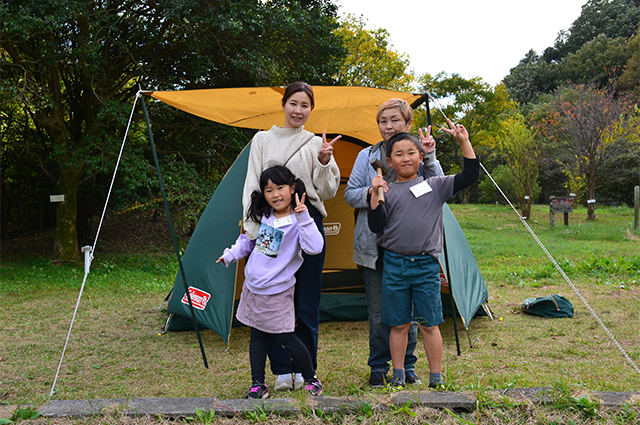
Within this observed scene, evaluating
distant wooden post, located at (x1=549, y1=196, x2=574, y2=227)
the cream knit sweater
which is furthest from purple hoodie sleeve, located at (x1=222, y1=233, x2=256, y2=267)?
distant wooden post, located at (x1=549, y1=196, x2=574, y2=227)

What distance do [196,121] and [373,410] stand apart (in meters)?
7.15

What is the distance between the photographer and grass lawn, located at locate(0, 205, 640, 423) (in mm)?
2615

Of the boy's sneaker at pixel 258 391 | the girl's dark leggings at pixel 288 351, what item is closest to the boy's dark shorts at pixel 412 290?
the girl's dark leggings at pixel 288 351

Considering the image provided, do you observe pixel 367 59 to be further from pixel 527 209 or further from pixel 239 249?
pixel 239 249

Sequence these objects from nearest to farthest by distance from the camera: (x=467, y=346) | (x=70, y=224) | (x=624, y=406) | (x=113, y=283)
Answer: (x=624, y=406) → (x=467, y=346) → (x=113, y=283) → (x=70, y=224)

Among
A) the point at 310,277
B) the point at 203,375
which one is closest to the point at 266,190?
the point at 310,277

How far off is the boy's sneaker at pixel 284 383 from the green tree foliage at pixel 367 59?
16152 millimetres

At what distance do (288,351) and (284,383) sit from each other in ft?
0.65

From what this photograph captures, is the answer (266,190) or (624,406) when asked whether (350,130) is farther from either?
(624,406)

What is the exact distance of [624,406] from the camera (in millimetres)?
1773

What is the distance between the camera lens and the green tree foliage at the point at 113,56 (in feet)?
21.3

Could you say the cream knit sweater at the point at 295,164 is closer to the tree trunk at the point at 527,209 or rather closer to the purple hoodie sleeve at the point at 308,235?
the purple hoodie sleeve at the point at 308,235

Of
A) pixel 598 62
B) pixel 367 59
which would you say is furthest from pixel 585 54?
pixel 367 59

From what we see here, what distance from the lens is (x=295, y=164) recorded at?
2.40 meters
